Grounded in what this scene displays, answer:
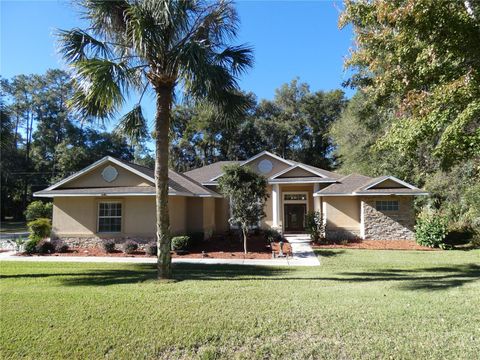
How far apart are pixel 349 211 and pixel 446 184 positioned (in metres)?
6.32

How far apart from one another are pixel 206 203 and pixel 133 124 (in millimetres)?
10914

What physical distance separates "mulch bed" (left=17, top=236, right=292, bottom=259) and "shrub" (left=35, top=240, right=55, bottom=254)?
0.48 metres

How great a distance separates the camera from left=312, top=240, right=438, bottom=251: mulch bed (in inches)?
693

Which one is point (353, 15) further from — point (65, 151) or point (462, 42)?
point (65, 151)

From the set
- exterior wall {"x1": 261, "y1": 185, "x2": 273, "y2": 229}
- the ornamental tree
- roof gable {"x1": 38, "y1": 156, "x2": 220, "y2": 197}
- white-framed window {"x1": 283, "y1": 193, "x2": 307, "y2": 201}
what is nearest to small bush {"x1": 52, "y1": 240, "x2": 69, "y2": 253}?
roof gable {"x1": 38, "y1": 156, "x2": 220, "y2": 197}

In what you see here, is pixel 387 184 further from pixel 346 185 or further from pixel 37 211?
pixel 37 211

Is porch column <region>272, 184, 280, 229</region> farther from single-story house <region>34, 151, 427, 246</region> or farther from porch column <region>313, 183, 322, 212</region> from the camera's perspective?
porch column <region>313, 183, 322, 212</region>

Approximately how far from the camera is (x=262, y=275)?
35.2 feet

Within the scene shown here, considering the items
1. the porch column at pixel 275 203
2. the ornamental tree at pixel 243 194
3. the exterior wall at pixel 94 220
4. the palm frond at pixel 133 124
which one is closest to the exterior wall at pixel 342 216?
the porch column at pixel 275 203

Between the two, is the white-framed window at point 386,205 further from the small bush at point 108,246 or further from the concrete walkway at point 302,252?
the small bush at point 108,246

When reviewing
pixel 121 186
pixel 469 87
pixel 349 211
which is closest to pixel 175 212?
pixel 121 186

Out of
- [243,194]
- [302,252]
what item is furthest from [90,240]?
[302,252]

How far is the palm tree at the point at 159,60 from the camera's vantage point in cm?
816

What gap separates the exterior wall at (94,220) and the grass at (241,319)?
7692 millimetres
